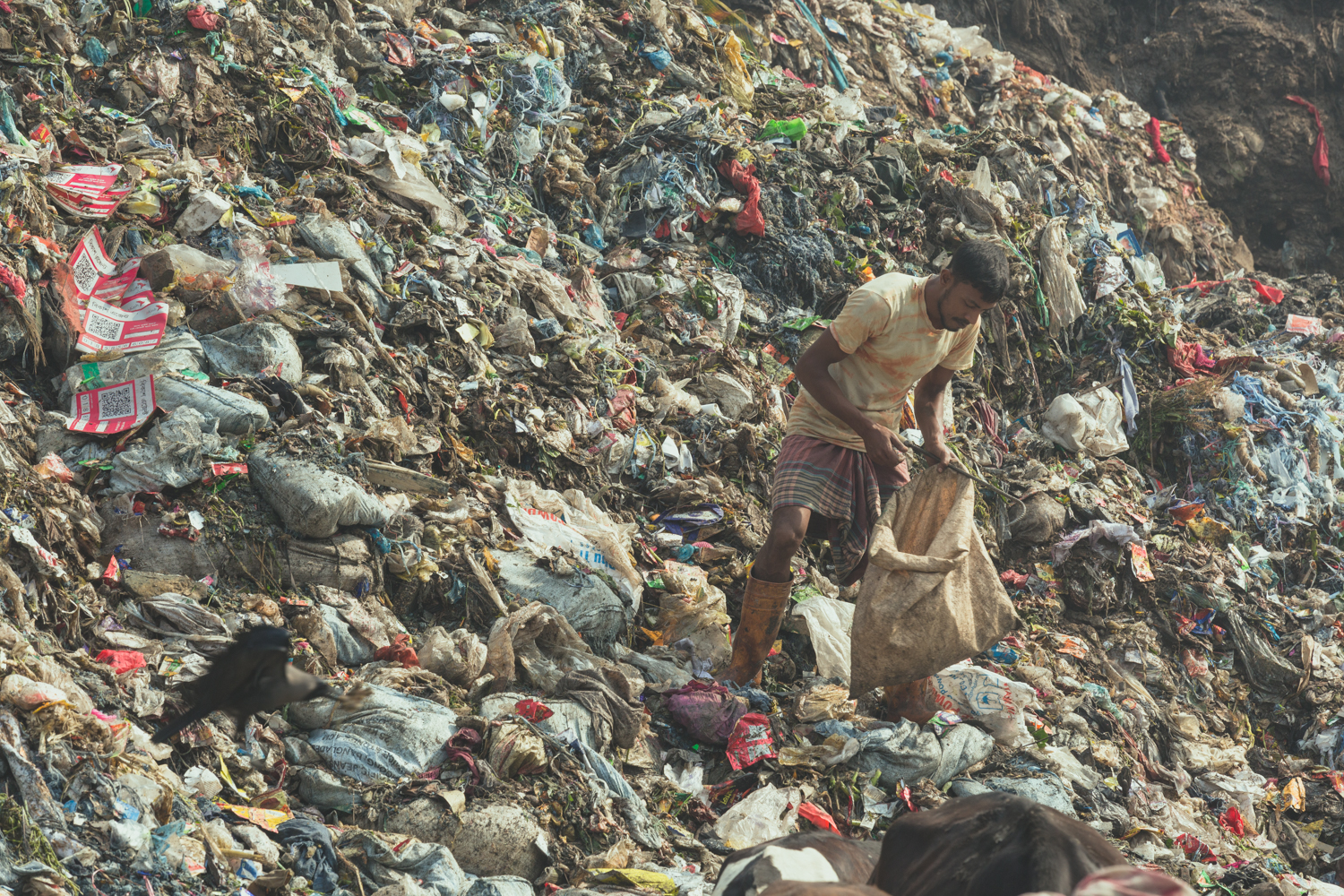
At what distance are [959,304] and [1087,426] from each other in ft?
11.6

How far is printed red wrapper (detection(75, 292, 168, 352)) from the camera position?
3.79 m

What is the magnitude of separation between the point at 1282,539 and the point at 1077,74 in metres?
8.05

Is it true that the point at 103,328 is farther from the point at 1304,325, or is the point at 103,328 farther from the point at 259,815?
the point at 1304,325

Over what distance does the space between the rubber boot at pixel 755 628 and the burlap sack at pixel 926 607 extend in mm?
315

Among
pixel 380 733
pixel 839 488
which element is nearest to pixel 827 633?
pixel 839 488

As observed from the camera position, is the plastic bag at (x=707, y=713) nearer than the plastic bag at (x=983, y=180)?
Yes

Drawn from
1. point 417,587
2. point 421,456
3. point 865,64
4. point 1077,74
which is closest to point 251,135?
point 421,456

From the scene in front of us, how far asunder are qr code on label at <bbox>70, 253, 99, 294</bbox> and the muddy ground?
1059 cm

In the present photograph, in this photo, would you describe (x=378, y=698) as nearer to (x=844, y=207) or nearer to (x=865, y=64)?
(x=844, y=207)

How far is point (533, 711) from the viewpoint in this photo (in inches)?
120

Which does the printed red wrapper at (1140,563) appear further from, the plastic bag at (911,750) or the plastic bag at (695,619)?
the plastic bag at (695,619)

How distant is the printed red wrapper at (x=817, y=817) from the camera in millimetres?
3135

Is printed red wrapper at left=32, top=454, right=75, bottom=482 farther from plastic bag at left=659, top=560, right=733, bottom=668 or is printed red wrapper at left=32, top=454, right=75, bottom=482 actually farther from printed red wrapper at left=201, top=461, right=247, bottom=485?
plastic bag at left=659, top=560, right=733, bottom=668

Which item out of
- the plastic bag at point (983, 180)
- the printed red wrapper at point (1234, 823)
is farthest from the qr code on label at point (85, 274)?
the plastic bag at point (983, 180)
